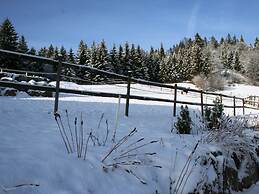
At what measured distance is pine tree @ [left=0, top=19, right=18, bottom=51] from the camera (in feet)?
149

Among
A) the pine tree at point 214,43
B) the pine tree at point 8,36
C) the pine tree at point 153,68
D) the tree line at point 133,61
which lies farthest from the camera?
the pine tree at point 214,43

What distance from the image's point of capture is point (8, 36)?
46375mm

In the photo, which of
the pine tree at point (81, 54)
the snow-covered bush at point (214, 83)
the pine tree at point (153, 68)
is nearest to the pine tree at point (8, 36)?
the pine tree at point (81, 54)

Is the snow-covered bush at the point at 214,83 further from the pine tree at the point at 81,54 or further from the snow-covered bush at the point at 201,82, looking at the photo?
the pine tree at the point at 81,54

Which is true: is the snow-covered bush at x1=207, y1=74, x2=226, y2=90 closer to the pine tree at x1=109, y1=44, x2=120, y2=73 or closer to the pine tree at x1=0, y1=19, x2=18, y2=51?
the pine tree at x1=109, y1=44, x2=120, y2=73

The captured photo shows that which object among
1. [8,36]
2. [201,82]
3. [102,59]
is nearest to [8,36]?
[8,36]

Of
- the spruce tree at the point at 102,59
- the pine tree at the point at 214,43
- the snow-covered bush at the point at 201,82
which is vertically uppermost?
the pine tree at the point at 214,43

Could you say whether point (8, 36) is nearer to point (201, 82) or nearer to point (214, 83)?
point (201, 82)

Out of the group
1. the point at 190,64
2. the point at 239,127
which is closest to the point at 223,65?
the point at 190,64

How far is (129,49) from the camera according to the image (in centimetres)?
7069

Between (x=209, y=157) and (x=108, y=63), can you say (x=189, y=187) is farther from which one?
(x=108, y=63)

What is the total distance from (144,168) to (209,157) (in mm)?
1286

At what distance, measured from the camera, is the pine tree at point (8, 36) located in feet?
149

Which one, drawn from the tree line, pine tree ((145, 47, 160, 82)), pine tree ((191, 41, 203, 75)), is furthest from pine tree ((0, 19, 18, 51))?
pine tree ((191, 41, 203, 75))
